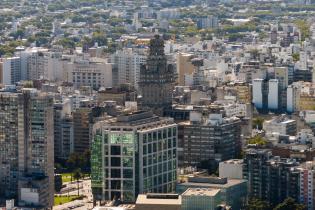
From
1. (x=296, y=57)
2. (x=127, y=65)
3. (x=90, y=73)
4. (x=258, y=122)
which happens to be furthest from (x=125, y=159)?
(x=296, y=57)

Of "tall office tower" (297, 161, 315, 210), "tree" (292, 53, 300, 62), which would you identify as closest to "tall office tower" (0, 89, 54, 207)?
"tall office tower" (297, 161, 315, 210)

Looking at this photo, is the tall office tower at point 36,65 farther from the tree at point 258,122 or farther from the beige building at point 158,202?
the beige building at point 158,202

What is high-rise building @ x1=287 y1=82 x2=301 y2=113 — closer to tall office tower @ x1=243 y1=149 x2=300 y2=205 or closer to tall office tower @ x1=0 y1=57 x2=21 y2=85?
tall office tower @ x1=0 y1=57 x2=21 y2=85

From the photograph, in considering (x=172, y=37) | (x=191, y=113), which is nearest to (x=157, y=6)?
(x=172, y=37)

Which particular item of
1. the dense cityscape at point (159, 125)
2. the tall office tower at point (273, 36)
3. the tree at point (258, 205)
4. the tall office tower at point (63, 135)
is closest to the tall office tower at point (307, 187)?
the dense cityscape at point (159, 125)

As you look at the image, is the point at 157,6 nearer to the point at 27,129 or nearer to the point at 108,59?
the point at 108,59

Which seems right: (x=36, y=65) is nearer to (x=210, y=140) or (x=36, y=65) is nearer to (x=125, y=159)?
(x=210, y=140)
